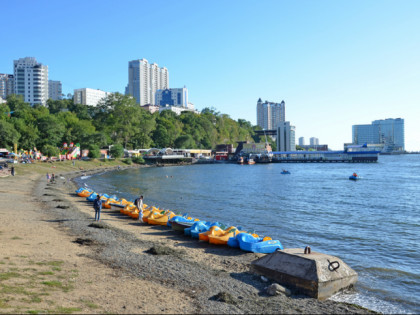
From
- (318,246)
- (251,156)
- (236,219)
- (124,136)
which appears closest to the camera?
(318,246)

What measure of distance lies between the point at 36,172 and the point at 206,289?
214 ft

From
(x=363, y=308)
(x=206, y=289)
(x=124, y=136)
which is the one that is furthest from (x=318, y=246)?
(x=124, y=136)

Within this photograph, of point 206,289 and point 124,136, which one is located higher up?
point 124,136

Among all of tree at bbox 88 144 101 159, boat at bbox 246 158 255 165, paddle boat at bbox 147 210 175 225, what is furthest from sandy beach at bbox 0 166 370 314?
boat at bbox 246 158 255 165

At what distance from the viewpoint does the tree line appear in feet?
297

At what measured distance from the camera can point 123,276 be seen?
12.9 meters

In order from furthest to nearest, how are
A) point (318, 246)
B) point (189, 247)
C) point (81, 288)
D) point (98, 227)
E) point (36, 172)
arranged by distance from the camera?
point (36, 172)
point (98, 227)
point (318, 246)
point (189, 247)
point (81, 288)

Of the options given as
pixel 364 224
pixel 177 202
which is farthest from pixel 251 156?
pixel 364 224

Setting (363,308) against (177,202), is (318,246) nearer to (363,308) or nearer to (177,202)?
(363,308)

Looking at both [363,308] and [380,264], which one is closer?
[363,308]

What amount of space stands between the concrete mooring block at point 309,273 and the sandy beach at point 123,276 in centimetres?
47

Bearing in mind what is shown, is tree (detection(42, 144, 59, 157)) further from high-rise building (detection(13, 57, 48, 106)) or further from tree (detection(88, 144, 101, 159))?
high-rise building (detection(13, 57, 48, 106))

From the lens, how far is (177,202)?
40.0 meters

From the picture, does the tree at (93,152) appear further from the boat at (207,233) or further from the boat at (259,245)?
the boat at (259,245)
